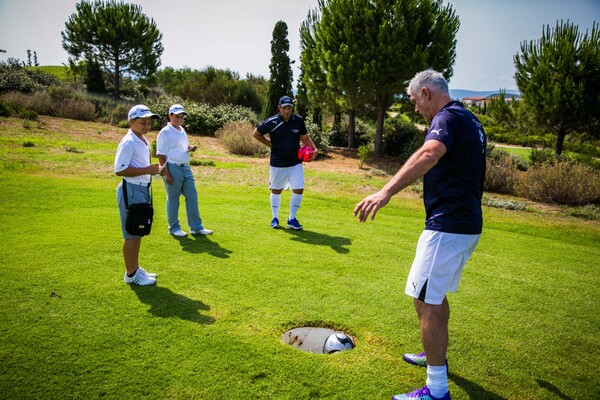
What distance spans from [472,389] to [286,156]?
5544 millimetres

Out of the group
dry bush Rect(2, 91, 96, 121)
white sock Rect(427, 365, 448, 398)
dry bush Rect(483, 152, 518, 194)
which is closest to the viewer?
white sock Rect(427, 365, 448, 398)

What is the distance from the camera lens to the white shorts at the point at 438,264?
2953 millimetres

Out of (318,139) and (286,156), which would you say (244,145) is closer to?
(318,139)

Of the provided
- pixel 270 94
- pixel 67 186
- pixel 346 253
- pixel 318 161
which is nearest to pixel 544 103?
pixel 318 161

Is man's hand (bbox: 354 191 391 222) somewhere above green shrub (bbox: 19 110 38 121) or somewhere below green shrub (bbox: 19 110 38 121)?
below

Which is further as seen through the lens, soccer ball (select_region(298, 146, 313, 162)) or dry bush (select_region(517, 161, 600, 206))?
dry bush (select_region(517, 161, 600, 206))

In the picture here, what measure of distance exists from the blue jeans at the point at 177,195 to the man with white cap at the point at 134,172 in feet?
6.86

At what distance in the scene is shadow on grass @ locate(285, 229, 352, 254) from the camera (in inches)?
266

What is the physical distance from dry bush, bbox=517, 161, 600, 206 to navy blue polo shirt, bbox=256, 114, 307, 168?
919 cm

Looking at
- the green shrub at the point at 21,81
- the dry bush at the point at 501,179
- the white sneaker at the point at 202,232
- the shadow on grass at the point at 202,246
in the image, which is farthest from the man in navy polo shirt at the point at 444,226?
the green shrub at the point at 21,81

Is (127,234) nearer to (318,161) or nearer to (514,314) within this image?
(514,314)

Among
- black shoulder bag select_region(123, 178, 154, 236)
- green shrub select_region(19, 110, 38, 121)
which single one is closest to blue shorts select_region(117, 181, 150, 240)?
black shoulder bag select_region(123, 178, 154, 236)

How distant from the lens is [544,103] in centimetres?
2041

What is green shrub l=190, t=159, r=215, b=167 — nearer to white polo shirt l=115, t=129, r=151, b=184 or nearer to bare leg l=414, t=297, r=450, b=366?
white polo shirt l=115, t=129, r=151, b=184
